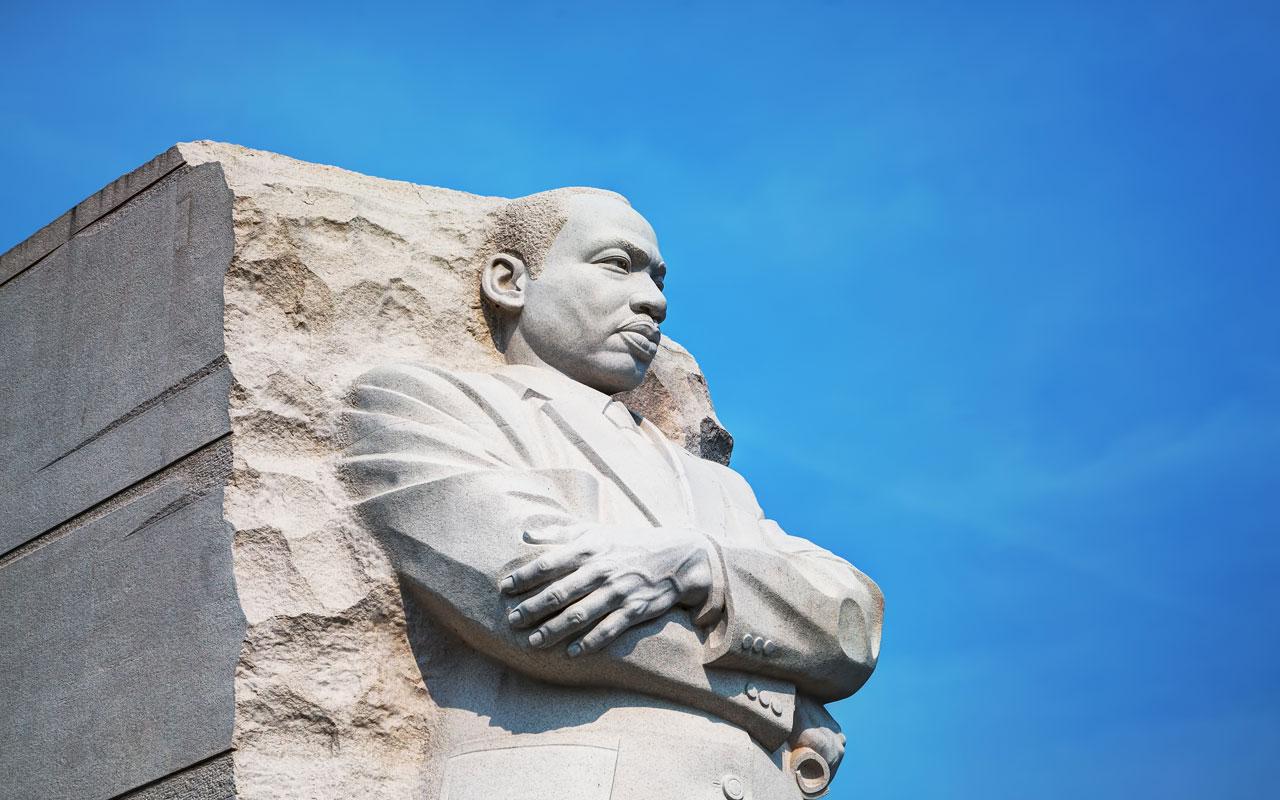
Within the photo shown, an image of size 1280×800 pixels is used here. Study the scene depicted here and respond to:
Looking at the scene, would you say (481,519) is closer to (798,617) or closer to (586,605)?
(586,605)

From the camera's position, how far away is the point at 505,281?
6871mm

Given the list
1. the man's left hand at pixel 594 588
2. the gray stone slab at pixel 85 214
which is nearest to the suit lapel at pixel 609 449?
the man's left hand at pixel 594 588

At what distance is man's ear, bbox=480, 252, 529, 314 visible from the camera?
6812 millimetres

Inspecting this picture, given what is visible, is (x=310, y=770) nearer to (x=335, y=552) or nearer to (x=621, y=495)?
(x=335, y=552)

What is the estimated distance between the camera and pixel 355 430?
6.12 m

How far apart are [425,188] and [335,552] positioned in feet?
6.48

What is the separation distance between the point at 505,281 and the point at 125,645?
1976mm

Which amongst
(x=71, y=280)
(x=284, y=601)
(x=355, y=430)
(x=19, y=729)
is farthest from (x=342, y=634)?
(x=71, y=280)

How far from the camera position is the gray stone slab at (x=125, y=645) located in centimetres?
560

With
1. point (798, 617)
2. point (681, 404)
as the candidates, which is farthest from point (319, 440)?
point (681, 404)

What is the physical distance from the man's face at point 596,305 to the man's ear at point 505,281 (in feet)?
0.13

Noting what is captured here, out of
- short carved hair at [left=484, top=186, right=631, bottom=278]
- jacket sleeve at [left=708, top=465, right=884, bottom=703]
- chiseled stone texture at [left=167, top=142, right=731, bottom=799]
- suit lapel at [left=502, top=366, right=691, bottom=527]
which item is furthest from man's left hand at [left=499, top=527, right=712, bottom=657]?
short carved hair at [left=484, top=186, right=631, bottom=278]

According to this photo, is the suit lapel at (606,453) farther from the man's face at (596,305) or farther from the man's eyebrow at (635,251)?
the man's eyebrow at (635,251)

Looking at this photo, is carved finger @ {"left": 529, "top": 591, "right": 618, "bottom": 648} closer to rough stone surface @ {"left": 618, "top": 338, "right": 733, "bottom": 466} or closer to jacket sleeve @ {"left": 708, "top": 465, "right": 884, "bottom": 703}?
jacket sleeve @ {"left": 708, "top": 465, "right": 884, "bottom": 703}
